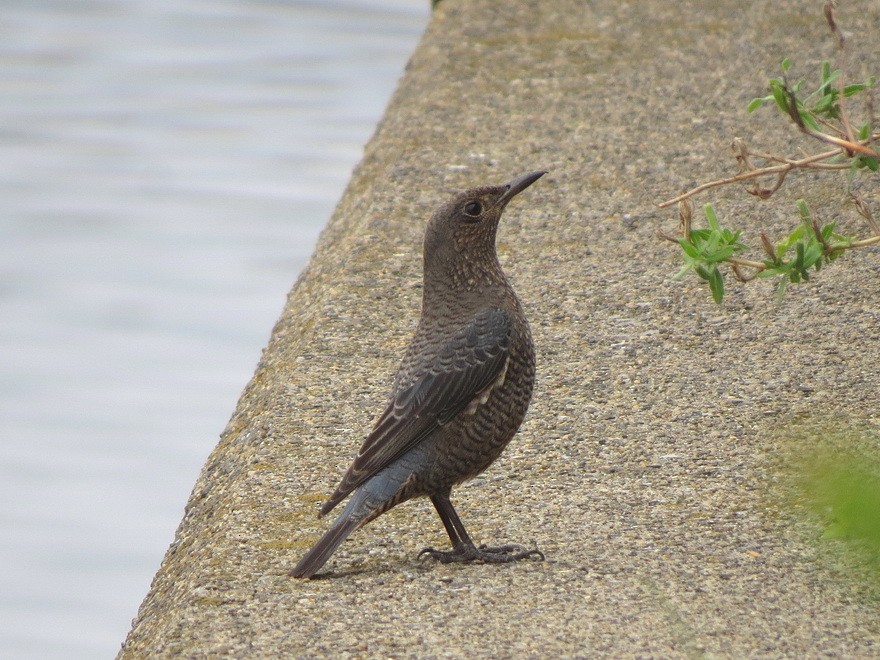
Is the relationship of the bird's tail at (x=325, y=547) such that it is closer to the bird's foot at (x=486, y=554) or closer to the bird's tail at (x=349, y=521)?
the bird's tail at (x=349, y=521)

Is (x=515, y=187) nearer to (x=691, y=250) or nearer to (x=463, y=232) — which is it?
(x=463, y=232)

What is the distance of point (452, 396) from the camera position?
352cm

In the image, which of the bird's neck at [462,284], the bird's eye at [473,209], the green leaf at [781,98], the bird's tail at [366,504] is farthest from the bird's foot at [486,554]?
the green leaf at [781,98]

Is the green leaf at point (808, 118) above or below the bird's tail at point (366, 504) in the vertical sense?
above

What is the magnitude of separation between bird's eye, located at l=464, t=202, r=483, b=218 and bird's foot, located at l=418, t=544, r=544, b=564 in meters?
1.01

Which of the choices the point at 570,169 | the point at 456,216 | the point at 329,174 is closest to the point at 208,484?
the point at 456,216

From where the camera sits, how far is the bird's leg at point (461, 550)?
334 cm

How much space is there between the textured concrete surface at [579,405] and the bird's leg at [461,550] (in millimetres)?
56

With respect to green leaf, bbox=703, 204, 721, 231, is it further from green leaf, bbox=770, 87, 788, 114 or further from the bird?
the bird

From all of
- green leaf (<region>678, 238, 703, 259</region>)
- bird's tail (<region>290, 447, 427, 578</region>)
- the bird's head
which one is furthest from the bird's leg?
green leaf (<region>678, 238, 703, 259</region>)

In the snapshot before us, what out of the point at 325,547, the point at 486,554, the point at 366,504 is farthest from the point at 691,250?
the point at 325,547

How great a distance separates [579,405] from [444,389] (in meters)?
→ 0.94

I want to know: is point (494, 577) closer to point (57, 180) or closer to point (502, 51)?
point (502, 51)

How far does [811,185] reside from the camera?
5996 millimetres
